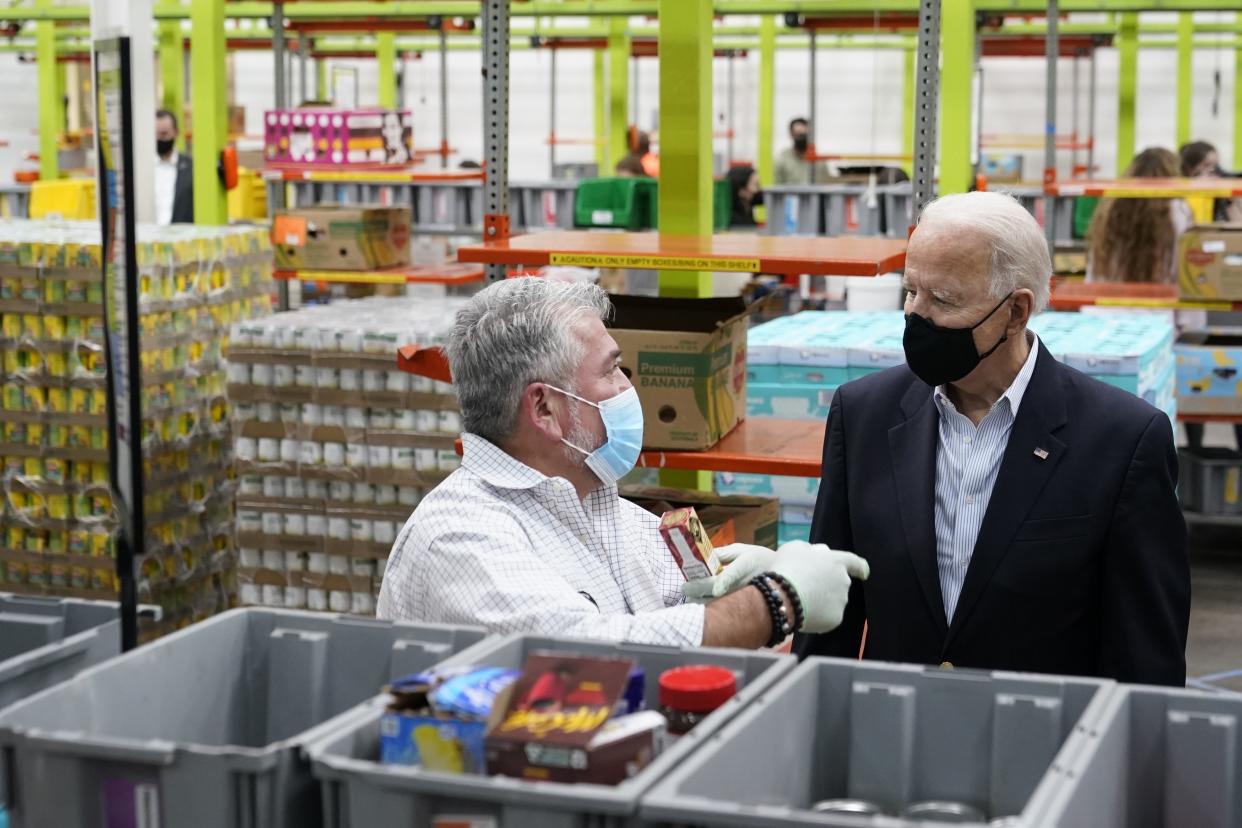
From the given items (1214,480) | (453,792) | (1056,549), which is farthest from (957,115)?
(453,792)

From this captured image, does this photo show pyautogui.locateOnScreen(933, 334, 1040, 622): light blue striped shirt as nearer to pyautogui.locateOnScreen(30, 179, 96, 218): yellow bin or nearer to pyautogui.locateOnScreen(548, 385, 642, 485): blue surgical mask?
pyautogui.locateOnScreen(548, 385, 642, 485): blue surgical mask

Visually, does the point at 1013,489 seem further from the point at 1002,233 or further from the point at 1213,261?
the point at 1213,261

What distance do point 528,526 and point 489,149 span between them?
2631 millimetres

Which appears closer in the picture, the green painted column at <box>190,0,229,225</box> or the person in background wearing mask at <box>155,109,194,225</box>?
the green painted column at <box>190,0,229,225</box>

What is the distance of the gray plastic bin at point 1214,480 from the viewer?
8242 millimetres

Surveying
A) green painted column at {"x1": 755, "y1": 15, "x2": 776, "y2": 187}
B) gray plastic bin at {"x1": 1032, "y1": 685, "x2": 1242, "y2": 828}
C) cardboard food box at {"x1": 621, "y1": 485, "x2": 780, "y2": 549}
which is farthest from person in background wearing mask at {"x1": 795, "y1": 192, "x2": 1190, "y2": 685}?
green painted column at {"x1": 755, "y1": 15, "x2": 776, "y2": 187}

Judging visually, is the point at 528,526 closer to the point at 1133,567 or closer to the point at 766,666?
the point at 766,666

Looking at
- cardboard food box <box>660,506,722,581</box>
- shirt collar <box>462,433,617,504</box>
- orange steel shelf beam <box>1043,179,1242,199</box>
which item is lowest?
cardboard food box <box>660,506,722,581</box>

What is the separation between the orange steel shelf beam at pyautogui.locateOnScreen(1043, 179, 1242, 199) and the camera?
26.7ft

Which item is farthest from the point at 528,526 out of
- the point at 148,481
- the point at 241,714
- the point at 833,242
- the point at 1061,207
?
the point at 1061,207

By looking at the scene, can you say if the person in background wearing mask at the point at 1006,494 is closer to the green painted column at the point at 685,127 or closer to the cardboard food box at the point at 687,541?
the cardboard food box at the point at 687,541

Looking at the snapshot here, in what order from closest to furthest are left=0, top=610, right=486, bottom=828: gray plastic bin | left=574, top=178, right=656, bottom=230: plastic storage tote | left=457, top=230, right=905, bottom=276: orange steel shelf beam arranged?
1. left=0, top=610, right=486, bottom=828: gray plastic bin
2. left=457, top=230, right=905, bottom=276: orange steel shelf beam
3. left=574, top=178, right=656, bottom=230: plastic storage tote

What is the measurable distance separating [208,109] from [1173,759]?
8.90 meters

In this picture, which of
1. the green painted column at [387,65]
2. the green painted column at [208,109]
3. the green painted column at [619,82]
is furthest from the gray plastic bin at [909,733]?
the green painted column at [387,65]
